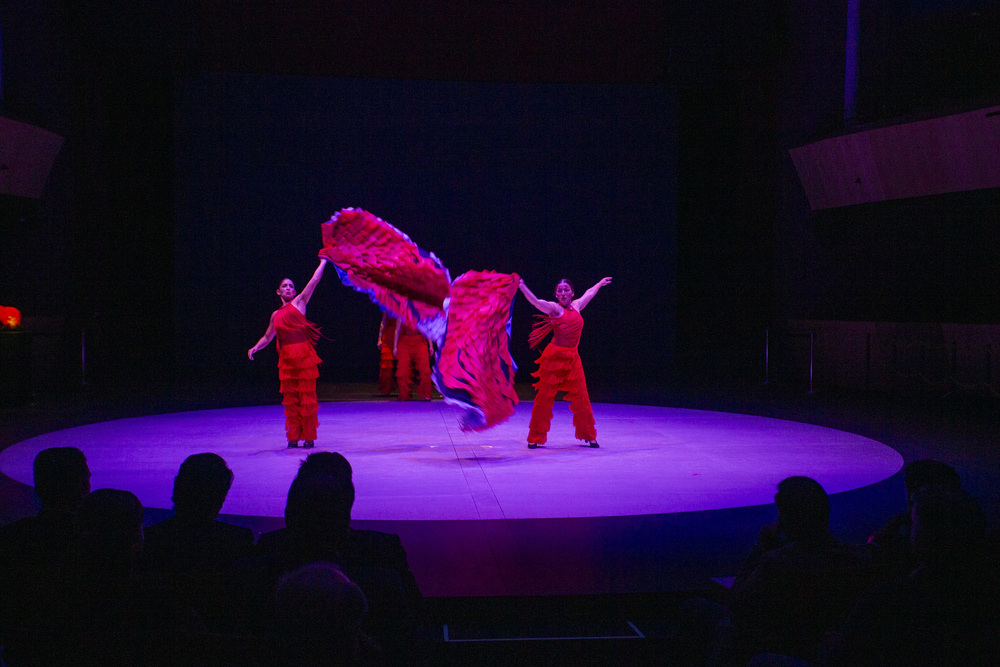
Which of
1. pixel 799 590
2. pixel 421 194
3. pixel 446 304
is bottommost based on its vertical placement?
pixel 799 590

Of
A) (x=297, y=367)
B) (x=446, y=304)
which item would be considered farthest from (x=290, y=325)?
(x=446, y=304)

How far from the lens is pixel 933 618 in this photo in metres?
1.82

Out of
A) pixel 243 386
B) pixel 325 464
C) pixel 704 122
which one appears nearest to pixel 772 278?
pixel 704 122

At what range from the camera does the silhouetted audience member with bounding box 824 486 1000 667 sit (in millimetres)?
1784

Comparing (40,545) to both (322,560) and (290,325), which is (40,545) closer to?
(322,560)

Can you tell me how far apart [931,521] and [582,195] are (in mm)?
12001

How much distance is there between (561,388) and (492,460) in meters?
0.96

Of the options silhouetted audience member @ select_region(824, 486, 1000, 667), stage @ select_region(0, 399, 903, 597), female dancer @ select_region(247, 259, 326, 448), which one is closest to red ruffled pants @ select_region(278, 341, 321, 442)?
female dancer @ select_region(247, 259, 326, 448)

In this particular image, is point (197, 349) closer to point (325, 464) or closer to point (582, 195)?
point (582, 195)

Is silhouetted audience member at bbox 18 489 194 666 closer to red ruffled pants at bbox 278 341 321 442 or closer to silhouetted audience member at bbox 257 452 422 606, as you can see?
silhouetted audience member at bbox 257 452 422 606

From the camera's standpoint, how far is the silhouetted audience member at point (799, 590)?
2209 millimetres

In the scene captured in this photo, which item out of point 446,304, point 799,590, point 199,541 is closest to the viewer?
point 799,590

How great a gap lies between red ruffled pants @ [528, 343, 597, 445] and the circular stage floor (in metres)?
0.18

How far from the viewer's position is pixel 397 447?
7.19 metres
